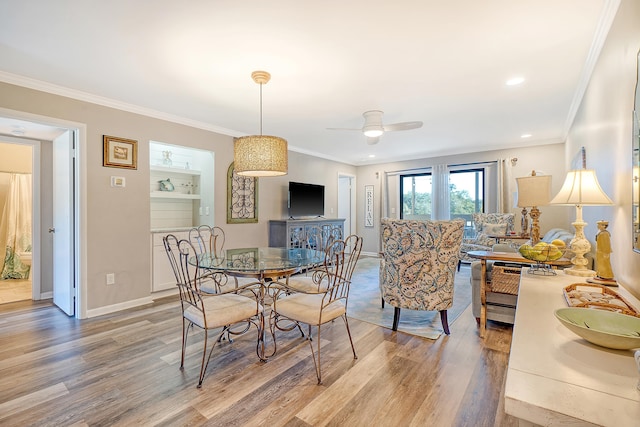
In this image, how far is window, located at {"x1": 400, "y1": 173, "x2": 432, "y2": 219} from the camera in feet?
22.8

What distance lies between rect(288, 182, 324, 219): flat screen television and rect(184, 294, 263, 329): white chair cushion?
3411 millimetres

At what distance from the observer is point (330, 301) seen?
7.34ft

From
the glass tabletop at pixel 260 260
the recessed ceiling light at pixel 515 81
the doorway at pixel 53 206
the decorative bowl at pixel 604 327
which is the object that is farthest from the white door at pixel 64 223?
the recessed ceiling light at pixel 515 81

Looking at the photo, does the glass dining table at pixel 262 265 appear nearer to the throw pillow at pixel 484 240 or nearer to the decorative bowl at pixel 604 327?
the decorative bowl at pixel 604 327

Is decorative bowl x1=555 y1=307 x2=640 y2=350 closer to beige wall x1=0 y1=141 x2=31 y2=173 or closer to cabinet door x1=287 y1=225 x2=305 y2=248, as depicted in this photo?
cabinet door x1=287 y1=225 x2=305 y2=248

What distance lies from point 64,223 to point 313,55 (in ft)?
11.3

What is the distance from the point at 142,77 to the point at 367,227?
6.03m

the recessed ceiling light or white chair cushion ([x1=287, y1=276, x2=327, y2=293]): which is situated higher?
the recessed ceiling light

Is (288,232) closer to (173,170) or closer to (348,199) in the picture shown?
(173,170)

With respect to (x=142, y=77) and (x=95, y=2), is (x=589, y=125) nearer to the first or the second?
(x=95, y=2)

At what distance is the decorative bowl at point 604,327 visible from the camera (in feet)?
2.58

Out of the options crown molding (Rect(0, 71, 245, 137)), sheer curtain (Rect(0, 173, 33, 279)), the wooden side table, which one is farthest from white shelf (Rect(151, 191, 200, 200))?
the wooden side table

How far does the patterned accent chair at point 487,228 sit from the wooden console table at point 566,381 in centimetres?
479

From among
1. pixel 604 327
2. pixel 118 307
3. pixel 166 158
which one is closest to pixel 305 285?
pixel 604 327
